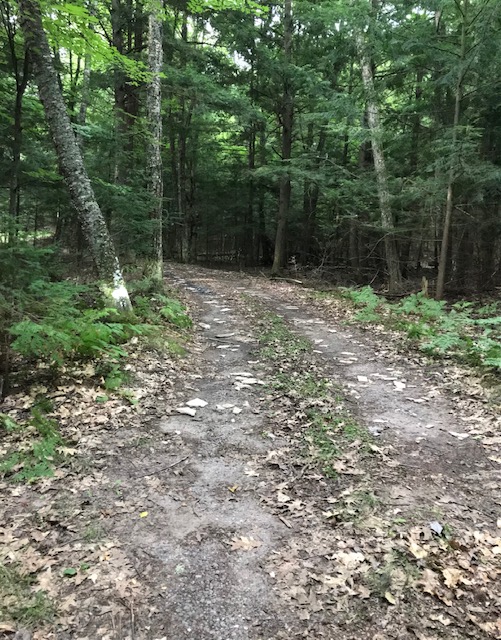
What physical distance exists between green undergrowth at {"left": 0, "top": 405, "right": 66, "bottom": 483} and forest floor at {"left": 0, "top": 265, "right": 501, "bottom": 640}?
0.15m

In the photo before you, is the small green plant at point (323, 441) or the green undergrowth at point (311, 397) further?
the green undergrowth at point (311, 397)

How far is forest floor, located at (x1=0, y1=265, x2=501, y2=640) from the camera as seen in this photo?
278 cm

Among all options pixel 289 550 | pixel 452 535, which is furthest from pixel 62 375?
pixel 452 535

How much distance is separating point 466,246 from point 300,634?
14.5 m

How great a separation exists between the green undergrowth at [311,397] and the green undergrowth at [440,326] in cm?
228

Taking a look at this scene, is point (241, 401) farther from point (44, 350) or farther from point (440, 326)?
point (440, 326)

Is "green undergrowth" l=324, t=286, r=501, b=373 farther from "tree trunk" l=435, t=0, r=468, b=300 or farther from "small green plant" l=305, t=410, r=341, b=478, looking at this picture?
"small green plant" l=305, t=410, r=341, b=478

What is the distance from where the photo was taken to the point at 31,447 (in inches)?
174

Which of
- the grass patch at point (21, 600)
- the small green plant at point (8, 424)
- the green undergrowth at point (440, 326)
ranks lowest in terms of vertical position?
the grass patch at point (21, 600)

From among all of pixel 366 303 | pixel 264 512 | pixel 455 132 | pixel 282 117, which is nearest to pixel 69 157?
pixel 264 512

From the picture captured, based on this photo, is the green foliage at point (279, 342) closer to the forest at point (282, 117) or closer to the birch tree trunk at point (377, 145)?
the forest at point (282, 117)

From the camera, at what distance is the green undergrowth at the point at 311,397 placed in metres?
4.73

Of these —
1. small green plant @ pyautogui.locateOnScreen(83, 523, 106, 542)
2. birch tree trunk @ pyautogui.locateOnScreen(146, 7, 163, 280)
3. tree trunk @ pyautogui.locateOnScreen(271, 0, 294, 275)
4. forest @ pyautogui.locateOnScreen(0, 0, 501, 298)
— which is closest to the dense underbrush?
A: forest @ pyautogui.locateOnScreen(0, 0, 501, 298)

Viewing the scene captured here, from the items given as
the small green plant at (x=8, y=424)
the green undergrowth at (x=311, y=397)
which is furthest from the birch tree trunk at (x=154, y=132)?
the small green plant at (x=8, y=424)
